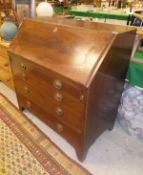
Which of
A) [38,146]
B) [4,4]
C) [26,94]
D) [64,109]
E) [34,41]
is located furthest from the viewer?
[4,4]

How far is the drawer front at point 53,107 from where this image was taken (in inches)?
45.8

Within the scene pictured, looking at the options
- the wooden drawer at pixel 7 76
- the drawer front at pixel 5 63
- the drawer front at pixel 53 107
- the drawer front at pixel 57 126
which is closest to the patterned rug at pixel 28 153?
the drawer front at pixel 57 126

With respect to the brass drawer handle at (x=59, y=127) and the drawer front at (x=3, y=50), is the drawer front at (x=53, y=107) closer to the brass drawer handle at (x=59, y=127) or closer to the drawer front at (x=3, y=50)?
the brass drawer handle at (x=59, y=127)

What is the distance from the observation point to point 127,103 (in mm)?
1484

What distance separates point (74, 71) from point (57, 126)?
0.58 meters

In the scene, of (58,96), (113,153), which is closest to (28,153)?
(58,96)

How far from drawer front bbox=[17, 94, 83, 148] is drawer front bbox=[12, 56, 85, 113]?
0.73 feet

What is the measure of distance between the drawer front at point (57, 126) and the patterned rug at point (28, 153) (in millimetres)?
178

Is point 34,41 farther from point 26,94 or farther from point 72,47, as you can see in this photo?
point 26,94

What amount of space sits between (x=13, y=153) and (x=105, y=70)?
1044 millimetres

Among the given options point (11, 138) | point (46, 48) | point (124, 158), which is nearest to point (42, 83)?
point (46, 48)

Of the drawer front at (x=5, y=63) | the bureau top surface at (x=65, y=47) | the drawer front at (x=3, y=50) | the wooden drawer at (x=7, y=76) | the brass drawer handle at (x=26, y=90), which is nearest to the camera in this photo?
the bureau top surface at (x=65, y=47)

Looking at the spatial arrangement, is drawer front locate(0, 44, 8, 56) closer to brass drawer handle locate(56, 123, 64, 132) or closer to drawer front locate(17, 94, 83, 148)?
drawer front locate(17, 94, 83, 148)

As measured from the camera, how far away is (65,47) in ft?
3.71
